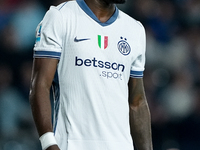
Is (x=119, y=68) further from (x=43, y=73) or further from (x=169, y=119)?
(x=169, y=119)

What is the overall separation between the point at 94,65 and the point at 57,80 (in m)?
0.24

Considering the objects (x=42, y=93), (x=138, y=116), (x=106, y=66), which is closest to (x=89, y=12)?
(x=106, y=66)

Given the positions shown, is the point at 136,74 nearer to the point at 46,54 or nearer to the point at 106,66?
the point at 106,66

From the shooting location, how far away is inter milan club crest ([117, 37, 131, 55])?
3.37m

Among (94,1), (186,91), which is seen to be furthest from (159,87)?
(94,1)

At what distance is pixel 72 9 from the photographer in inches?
131

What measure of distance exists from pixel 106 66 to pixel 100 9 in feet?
1.39

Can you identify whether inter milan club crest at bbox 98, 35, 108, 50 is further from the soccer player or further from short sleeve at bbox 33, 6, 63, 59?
short sleeve at bbox 33, 6, 63, 59

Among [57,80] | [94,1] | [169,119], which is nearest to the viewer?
[57,80]

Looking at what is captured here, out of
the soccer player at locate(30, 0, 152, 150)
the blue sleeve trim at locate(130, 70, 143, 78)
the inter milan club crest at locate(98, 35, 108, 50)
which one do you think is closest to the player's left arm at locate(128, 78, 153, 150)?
the blue sleeve trim at locate(130, 70, 143, 78)

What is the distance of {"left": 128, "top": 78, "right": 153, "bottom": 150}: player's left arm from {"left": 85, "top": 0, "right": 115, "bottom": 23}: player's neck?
1.61ft

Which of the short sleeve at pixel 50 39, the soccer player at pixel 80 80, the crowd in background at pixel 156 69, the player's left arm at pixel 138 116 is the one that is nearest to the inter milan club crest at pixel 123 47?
the soccer player at pixel 80 80

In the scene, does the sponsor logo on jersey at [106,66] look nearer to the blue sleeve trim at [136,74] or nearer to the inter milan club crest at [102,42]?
the inter milan club crest at [102,42]

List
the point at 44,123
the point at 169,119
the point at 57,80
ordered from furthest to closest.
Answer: the point at 169,119
the point at 57,80
the point at 44,123
